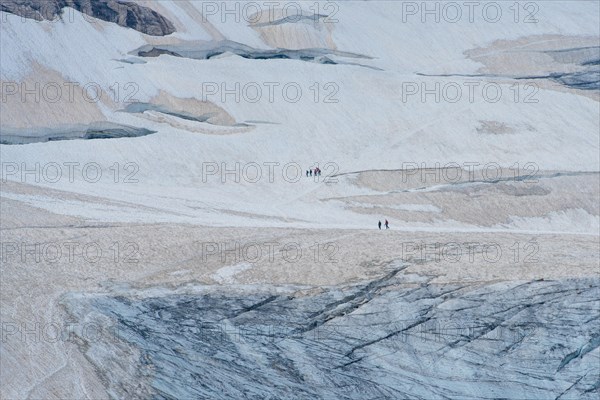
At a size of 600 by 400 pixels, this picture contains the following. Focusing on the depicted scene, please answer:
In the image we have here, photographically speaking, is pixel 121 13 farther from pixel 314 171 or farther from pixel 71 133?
pixel 314 171

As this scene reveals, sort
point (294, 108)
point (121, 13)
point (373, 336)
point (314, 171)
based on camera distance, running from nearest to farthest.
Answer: point (373, 336) → point (314, 171) → point (294, 108) → point (121, 13)

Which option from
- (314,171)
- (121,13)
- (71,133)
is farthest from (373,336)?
(121,13)

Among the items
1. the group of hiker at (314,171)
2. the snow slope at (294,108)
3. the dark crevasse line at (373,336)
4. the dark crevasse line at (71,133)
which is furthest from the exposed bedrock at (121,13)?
the dark crevasse line at (373,336)

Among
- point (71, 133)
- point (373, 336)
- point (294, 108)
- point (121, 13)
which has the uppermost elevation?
point (121, 13)

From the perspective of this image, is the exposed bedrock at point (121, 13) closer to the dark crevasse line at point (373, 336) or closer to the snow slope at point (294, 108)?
the snow slope at point (294, 108)

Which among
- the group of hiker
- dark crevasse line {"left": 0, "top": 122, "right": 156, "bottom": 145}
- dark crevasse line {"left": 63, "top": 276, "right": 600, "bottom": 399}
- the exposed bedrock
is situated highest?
the exposed bedrock

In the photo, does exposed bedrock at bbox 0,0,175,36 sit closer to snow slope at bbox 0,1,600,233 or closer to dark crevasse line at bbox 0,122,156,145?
snow slope at bbox 0,1,600,233

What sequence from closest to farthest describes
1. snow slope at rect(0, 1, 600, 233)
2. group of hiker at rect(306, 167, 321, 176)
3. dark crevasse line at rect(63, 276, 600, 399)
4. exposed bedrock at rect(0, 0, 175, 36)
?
dark crevasse line at rect(63, 276, 600, 399) → snow slope at rect(0, 1, 600, 233) → group of hiker at rect(306, 167, 321, 176) → exposed bedrock at rect(0, 0, 175, 36)

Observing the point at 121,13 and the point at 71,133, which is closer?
the point at 71,133

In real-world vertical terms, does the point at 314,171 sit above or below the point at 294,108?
below

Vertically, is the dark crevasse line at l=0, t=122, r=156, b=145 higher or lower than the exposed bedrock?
lower

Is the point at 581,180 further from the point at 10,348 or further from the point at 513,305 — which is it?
the point at 10,348

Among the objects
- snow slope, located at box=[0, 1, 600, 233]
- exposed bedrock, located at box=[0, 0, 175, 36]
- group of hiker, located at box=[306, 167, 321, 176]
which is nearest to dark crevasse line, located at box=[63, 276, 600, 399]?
snow slope, located at box=[0, 1, 600, 233]
